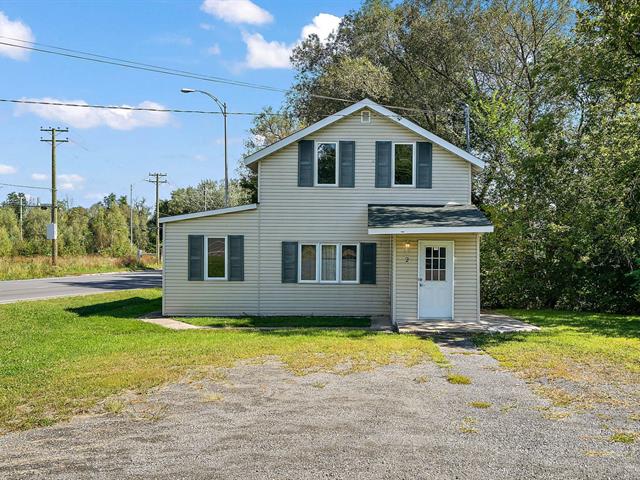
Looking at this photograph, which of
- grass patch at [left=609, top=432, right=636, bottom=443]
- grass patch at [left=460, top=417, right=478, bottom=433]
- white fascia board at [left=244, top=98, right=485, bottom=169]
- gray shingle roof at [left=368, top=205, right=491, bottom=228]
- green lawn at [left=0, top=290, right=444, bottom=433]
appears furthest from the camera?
white fascia board at [left=244, top=98, right=485, bottom=169]

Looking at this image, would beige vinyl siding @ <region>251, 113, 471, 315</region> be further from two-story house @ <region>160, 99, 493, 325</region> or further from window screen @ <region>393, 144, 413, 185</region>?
window screen @ <region>393, 144, 413, 185</region>

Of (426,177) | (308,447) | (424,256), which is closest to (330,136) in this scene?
(426,177)

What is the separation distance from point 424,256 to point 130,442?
991cm

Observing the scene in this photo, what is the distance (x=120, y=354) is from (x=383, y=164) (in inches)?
352

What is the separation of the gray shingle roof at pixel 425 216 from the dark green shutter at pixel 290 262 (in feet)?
8.00

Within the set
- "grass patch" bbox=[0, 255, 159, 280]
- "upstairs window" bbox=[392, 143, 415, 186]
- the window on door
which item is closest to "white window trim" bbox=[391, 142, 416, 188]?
"upstairs window" bbox=[392, 143, 415, 186]

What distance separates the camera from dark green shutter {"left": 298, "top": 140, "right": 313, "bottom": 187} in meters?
15.1

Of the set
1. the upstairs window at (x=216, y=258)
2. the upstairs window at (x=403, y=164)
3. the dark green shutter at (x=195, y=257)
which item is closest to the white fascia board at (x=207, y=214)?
the dark green shutter at (x=195, y=257)

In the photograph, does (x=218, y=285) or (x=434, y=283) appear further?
(x=218, y=285)

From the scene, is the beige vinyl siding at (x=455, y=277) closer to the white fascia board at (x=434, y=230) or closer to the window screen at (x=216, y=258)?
the white fascia board at (x=434, y=230)

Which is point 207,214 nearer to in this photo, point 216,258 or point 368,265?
point 216,258

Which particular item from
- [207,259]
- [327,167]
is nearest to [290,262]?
[207,259]

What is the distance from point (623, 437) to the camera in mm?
5258

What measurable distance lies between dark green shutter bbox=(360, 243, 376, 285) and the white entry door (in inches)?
65.0
